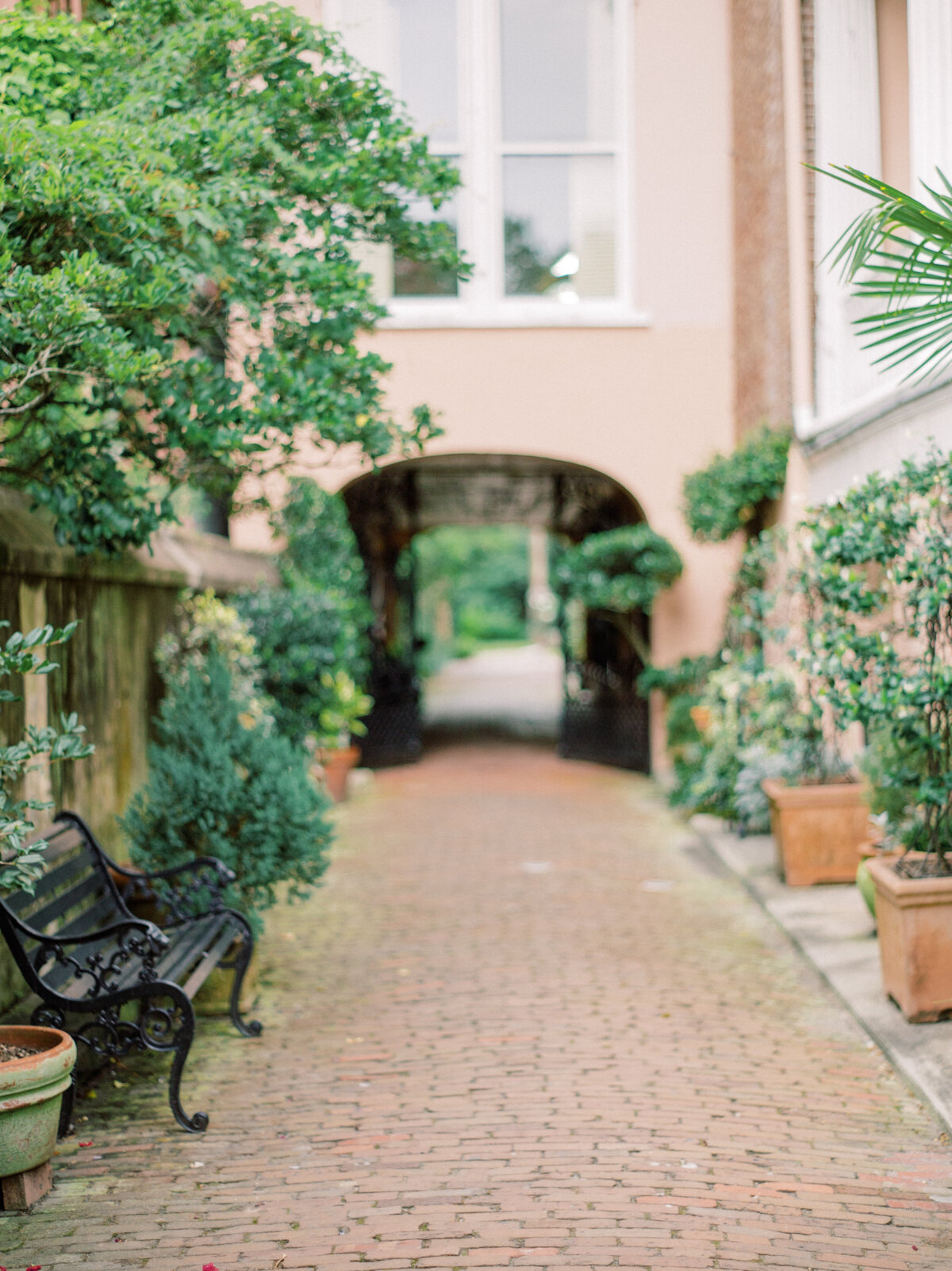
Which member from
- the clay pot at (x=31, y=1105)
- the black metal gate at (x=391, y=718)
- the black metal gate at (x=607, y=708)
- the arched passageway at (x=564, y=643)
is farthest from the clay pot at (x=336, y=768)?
the clay pot at (x=31, y=1105)

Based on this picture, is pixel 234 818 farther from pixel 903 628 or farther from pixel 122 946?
pixel 903 628

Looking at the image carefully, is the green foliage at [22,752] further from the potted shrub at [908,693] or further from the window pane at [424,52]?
the window pane at [424,52]

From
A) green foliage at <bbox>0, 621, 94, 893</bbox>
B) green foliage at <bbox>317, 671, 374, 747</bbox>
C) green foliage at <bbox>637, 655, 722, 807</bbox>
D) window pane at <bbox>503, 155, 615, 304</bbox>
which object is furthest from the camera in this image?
window pane at <bbox>503, 155, 615, 304</bbox>

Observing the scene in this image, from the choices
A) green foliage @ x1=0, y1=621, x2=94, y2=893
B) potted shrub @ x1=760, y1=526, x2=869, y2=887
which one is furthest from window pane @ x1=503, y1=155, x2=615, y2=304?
green foliage @ x1=0, y1=621, x2=94, y2=893

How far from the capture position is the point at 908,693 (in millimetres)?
4707

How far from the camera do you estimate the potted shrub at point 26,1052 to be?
3291 millimetres

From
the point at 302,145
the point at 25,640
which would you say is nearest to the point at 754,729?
the point at 302,145

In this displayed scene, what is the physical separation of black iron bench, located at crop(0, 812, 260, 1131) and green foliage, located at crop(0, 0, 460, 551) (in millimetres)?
1494

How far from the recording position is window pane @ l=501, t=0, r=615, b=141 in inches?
472

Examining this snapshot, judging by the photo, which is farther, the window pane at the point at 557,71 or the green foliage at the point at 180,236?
the window pane at the point at 557,71

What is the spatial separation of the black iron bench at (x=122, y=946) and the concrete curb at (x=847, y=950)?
8.75 ft

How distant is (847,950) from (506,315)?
8.09 meters

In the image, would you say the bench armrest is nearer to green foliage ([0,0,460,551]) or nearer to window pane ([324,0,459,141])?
green foliage ([0,0,460,551])

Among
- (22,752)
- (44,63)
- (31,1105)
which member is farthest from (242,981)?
(44,63)
